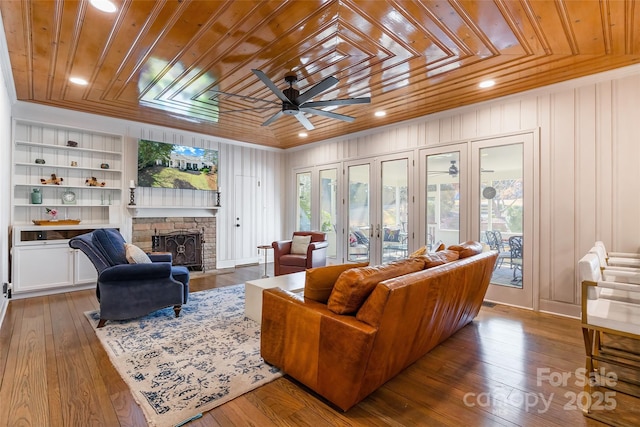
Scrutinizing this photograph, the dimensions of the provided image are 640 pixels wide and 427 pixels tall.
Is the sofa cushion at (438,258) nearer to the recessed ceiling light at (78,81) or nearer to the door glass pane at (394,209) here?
the door glass pane at (394,209)

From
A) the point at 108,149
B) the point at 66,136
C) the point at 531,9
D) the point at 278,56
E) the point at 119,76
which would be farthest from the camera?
the point at 108,149

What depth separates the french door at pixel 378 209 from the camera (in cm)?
A: 546

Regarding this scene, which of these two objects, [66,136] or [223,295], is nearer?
[223,295]

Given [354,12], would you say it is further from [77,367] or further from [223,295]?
[223,295]

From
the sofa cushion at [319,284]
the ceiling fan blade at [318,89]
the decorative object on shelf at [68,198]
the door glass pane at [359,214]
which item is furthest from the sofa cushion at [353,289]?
the decorative object on shelf at [68,198]

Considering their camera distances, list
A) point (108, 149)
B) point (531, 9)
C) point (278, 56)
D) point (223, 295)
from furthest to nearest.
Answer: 1. point (108, 149)
2. point (223, 295)
3. point (278, 56)
4. point (531, 9)

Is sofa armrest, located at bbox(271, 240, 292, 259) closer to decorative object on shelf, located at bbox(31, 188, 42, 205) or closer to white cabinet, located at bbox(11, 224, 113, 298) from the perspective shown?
white cabinet, located at bbox(11, 224, 113, 298)

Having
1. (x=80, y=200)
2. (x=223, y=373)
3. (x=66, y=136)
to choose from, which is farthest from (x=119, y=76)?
(x=223, y=373)

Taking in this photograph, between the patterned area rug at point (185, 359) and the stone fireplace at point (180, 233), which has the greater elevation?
the stone fireplace at point (180, 233)

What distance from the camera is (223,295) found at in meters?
4.55

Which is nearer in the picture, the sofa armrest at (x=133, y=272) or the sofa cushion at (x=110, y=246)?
the sofa armrest at (x=133, y=272)

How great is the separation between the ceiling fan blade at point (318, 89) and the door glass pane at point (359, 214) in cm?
285

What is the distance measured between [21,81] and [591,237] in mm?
7152

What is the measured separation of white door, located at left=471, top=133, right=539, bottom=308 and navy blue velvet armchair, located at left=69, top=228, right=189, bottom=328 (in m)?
4.23
